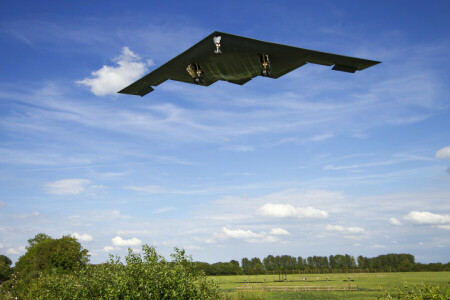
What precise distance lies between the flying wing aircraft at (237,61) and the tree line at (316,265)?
130172mm

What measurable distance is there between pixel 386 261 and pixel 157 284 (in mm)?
160677

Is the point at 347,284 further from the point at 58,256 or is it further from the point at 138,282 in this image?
the point at 138,282

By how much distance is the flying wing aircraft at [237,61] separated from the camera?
32.5ft

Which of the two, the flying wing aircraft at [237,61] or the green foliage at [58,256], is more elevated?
the flying wing aircraft at [237,61]

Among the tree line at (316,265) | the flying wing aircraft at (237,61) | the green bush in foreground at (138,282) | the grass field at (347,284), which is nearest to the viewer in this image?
the flying wing aircraft at (237,61)

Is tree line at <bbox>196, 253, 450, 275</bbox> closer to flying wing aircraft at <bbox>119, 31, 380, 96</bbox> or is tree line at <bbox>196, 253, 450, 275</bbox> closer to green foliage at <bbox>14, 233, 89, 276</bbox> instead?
green foliage at <bbox>14, 233, 89, 276</bbox>

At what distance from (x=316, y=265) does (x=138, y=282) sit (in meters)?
178

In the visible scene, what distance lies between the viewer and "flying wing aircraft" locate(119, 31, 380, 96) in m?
9.90

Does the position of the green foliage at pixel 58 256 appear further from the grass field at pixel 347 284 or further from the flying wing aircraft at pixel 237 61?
the flying wing aircraft at pixel 237 61

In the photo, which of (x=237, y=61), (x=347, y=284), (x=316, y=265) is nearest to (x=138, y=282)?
(x=237, y=61)

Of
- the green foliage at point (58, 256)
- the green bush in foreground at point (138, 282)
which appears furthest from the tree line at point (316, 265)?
the green bush in foreground at point (138, 282)

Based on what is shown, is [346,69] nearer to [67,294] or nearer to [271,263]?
[67,294]

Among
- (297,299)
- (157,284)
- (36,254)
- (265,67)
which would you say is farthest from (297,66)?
(36,254)

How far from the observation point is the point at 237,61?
34.8 ft
